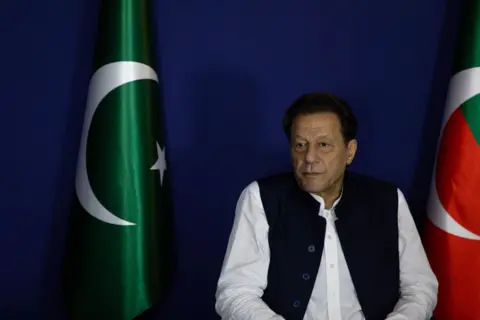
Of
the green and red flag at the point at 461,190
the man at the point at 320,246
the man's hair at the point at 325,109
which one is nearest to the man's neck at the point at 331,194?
the man at the point at 320,246

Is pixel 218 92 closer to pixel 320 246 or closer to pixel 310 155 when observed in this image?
pixel 310 155

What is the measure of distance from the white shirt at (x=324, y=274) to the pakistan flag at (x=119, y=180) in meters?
0.41

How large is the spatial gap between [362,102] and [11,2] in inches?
54.4

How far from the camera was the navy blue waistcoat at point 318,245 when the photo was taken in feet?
4.61

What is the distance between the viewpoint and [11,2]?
1.90 m

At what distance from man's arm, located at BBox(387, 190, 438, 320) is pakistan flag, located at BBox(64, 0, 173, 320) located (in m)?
0.81

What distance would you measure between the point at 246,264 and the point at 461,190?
0.77m

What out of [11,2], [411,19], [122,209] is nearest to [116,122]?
[122,209]

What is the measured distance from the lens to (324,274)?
1.43 metres

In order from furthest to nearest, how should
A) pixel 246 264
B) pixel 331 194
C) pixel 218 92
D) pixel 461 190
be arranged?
pixel 218 92 < pixel 461 190 < pixel 331 194 < pixel 246 264

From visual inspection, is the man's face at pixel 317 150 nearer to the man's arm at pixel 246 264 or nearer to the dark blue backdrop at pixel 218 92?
the man's arm at pixel 246 264

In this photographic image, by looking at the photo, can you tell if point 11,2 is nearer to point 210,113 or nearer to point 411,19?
point 210,113

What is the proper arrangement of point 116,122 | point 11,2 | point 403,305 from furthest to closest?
point 11,2, point 116,122, point 403,305

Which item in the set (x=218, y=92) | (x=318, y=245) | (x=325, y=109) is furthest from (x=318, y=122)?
(x=218, y=92)
